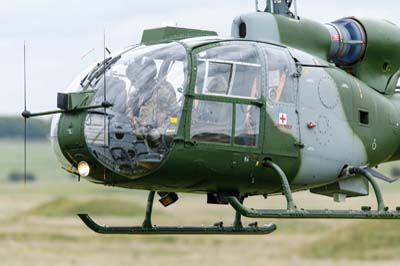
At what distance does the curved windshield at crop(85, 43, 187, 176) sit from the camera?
638 inches

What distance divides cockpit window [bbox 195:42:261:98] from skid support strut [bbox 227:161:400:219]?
992 mm

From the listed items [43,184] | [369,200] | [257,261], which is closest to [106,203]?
[369,200]

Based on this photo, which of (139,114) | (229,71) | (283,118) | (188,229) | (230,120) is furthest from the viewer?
(188,229)

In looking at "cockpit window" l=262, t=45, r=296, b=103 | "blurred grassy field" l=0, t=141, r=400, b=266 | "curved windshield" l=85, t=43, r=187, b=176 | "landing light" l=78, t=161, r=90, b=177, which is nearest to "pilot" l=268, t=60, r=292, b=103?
"cockpit window" l=262, t=45, r=296, b=103

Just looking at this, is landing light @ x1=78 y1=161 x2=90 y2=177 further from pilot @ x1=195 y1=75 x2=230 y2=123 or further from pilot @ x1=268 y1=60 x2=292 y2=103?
pilot @ x1=268 y1=60 x2=292 y2=103

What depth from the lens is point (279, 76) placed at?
1723 cm

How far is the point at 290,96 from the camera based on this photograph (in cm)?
1728

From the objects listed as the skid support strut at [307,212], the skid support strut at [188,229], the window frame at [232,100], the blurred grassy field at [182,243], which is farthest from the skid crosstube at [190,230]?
the blurred grassy field at [182,243]

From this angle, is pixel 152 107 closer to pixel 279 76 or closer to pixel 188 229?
pixel 279 76

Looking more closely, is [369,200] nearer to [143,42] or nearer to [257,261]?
[257,261]

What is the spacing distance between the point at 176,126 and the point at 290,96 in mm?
1784

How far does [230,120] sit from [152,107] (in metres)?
0.98

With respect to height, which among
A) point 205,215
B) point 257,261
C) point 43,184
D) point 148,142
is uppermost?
point 148,142

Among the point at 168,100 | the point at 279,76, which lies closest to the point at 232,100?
the point at 168,100
